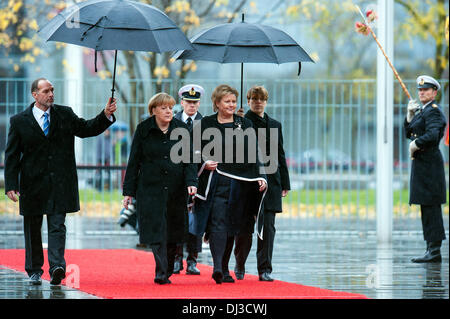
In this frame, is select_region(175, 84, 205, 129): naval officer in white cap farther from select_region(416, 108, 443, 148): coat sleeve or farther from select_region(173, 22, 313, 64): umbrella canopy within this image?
select_region(416, 108, 443, 148): coat sleeve

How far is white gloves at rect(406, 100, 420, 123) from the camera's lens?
11562mm

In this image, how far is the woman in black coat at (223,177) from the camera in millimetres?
8961

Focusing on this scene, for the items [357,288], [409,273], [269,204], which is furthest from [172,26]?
[409,273]

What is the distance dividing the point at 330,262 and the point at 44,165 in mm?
3839

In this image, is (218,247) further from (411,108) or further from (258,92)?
(411,108)

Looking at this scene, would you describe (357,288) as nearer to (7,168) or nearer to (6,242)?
(7,168)

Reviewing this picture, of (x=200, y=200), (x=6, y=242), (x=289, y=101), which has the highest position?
(x=289, y=101)

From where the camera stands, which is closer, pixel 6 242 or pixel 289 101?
pixel 6 242

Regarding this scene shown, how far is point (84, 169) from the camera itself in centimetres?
1470

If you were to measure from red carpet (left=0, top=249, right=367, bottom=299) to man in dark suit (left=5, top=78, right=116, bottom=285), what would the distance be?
512 mm

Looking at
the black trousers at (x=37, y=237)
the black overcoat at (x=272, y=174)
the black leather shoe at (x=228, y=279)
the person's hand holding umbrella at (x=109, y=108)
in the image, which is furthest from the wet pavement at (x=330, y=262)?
the person's hand holding umbrella at (x=109, y=108)

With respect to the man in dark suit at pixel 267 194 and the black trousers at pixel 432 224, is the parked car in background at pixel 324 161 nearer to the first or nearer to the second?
the black trousers at pixel 432 224

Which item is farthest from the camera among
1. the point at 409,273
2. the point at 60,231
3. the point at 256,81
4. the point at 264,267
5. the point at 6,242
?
the point at 256,81

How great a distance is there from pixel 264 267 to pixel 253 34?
2134 mm
